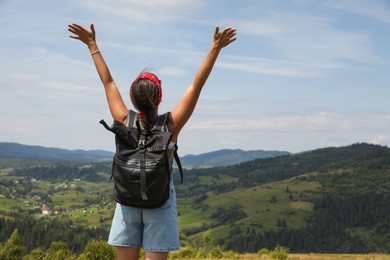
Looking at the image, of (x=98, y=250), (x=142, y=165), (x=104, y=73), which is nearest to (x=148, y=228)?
(x=142, y=165)

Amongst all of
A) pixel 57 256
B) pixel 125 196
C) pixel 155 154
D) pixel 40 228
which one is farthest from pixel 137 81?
pixel 40 228

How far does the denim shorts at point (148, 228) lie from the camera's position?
12.3 ft

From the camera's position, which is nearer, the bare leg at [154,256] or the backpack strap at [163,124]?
the bare leg at [154,256]

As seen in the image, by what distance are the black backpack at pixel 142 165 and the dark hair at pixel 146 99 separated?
8 cm

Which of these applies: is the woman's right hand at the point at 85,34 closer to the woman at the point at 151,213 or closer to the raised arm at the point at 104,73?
the raised arm at the point at 104,73

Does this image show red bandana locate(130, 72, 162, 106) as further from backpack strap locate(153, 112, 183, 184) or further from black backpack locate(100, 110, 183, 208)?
black backpack locate(100, 110, 183, 208)

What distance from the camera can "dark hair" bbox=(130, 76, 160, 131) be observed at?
152 inches

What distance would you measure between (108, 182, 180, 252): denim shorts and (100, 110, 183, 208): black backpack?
102 millimetres

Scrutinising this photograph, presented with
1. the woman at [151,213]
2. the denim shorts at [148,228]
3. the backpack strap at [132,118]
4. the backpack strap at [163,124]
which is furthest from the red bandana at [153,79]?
the denim shorts at [148,228]

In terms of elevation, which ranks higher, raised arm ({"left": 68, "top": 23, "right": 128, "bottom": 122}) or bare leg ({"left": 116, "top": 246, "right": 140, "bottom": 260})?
raised arm ({"left": 68, "top": 23, "right": 128, "bottom": 122})

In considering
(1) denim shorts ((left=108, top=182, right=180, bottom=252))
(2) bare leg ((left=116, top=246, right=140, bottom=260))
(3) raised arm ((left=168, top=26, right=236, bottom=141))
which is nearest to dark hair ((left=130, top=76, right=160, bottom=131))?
(3) raised arm ((left=168, top=26, right=236, bottom=141))

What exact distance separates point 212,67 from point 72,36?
1.69 metres

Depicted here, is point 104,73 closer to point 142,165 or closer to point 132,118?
point 132,118

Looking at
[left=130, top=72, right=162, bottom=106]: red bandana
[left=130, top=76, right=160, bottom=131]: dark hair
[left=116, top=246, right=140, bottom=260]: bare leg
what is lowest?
[left=116, top=246, right=140, bottom=260]: bare leg
